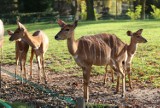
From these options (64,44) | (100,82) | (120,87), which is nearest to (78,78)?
(100,82)

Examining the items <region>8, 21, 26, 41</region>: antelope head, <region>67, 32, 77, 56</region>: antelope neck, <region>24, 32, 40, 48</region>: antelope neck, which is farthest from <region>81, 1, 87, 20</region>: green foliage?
<region>67, 32, 77, 56</region>: antelope neck

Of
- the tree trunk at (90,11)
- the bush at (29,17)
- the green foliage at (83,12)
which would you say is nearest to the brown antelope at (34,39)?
the bush at (29,17)

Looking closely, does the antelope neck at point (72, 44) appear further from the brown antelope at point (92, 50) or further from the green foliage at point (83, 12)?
the green foliage at point (83, 12)

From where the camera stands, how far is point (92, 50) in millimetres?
7223

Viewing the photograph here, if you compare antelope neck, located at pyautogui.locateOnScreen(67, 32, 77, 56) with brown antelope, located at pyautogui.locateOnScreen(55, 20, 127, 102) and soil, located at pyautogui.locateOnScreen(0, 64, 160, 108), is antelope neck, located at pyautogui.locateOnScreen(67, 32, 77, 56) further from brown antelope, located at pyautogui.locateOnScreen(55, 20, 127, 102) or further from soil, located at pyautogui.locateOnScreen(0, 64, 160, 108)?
soil, located at pyautogui.locateOnScreen(0, 64, 160, 108)

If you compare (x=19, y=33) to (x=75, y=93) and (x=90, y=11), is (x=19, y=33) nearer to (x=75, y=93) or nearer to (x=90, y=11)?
(x=75, y=93)

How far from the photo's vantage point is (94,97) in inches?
306

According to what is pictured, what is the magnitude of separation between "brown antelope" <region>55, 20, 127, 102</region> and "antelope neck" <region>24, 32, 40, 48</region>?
5.24 feet

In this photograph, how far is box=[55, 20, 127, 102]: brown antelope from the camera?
22.8ft

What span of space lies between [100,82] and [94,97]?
142 cm

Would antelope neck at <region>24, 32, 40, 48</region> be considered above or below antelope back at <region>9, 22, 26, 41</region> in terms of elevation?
below

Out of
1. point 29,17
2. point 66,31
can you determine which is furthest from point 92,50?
point 29,17

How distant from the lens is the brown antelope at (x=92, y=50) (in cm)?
695

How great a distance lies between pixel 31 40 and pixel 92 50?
1980 mm
